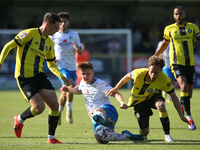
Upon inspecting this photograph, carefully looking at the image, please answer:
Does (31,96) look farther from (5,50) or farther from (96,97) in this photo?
(96,97)

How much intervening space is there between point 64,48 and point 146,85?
10.1 feet

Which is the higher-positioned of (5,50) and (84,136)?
(5,50)

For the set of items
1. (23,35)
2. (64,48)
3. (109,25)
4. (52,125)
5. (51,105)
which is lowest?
(52,125)

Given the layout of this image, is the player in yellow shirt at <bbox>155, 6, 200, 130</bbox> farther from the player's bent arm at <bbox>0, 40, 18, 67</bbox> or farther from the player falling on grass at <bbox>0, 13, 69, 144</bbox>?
the player's bent arm at <bbox>0, 40, 18, 67</bbox>

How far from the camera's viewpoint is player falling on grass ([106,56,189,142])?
5070 mm

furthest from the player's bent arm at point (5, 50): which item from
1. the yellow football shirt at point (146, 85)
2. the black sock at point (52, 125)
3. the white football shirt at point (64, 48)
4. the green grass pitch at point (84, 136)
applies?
the white football shirt at point (64, 48)

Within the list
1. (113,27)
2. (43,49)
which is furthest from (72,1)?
(43,49)

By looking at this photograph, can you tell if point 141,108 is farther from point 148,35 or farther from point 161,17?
point 161,17

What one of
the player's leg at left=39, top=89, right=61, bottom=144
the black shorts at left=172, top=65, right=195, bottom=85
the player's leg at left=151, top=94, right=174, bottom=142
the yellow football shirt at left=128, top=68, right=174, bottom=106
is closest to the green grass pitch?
the player's leg at left=151, top=94, right=174, bottom=142

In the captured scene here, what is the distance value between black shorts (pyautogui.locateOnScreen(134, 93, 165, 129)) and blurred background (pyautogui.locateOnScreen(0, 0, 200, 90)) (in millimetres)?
11061

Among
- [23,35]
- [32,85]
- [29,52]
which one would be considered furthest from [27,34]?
[32,85]

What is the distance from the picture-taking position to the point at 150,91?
538cm

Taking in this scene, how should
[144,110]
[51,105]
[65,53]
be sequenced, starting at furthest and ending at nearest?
[65,53] → [144,110] → [51,105]

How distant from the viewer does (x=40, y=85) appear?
532 centimetres
